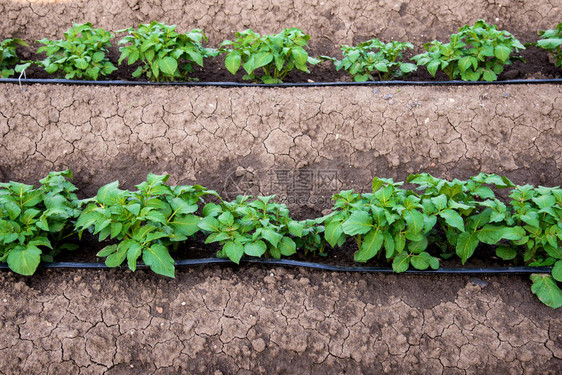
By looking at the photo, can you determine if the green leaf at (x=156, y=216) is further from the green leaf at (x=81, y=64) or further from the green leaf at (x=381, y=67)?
the green leaf at (x=381, y=67)

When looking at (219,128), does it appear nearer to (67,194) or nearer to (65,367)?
(67,194)

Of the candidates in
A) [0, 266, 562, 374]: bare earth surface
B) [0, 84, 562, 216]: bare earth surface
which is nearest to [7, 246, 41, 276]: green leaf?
[0, 266, 562, 374]: bare earth surface

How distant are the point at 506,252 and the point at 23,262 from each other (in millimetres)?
2973

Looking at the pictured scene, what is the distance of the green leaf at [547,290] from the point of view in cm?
280

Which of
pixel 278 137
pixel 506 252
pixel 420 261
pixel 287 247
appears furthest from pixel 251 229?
pixel 506 252

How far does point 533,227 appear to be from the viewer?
2.83 meters

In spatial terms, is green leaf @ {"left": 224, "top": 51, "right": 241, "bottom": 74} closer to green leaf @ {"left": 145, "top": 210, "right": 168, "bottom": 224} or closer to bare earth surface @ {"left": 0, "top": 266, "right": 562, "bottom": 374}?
green leaf @ {"left": 145, "top": 210, "right": 168, "bottom": 224}

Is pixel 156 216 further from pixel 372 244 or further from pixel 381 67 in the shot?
pixel 381 67

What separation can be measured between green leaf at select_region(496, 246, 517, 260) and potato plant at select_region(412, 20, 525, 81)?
1684 millimetres

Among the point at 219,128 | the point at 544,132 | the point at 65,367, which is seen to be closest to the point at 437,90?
the point at 544,132

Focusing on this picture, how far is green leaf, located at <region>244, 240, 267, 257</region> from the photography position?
279 cm

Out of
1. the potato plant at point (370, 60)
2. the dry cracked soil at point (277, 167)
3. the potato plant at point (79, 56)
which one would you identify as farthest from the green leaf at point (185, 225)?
the potato plant at point (370, 60)

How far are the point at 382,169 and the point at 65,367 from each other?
260cm

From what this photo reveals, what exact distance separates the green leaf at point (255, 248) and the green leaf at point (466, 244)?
123 centimetres
